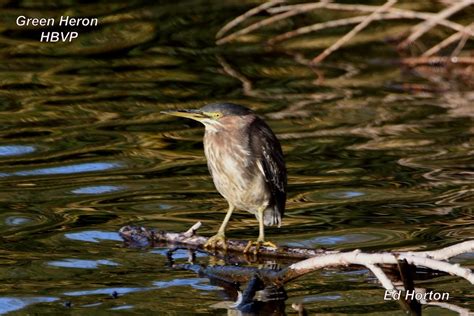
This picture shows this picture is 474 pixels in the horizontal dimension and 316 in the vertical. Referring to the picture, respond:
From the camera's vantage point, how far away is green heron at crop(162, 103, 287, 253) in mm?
7910

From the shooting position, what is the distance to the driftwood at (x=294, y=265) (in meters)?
6.06

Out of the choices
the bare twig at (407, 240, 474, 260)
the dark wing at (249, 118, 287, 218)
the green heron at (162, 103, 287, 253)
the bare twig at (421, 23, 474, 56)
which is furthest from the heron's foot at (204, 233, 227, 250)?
the bare twig at (421, 23, 474, 56)

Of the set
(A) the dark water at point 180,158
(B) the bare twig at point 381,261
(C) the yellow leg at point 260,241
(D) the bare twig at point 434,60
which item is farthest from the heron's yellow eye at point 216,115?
(D) the bare twig at point 434,60

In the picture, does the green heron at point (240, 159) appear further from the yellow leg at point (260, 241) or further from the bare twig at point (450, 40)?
the bare twig at point (450, 40)

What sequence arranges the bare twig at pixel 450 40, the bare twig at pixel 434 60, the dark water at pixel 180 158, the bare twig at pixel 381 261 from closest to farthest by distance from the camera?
the bare twig at pixel 381 261
the dark water at pixel 180 158
the bare twig at pixel 450 40
the bare twig at pixel 434 60

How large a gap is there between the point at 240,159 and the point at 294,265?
4.67 ft

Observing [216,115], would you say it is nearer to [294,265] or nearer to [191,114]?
[191,114]

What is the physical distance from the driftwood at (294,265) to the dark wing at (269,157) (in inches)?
18.0

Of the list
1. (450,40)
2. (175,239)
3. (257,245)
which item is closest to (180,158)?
(175,239)

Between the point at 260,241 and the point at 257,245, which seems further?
the point at 260,241

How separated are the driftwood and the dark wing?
0.46 m

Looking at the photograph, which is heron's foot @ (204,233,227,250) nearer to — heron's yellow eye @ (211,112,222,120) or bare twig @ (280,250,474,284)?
heron's yellow eye @ (211,112,222,120)

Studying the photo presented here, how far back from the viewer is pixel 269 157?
802 cm

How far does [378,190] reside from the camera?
31.6ft
